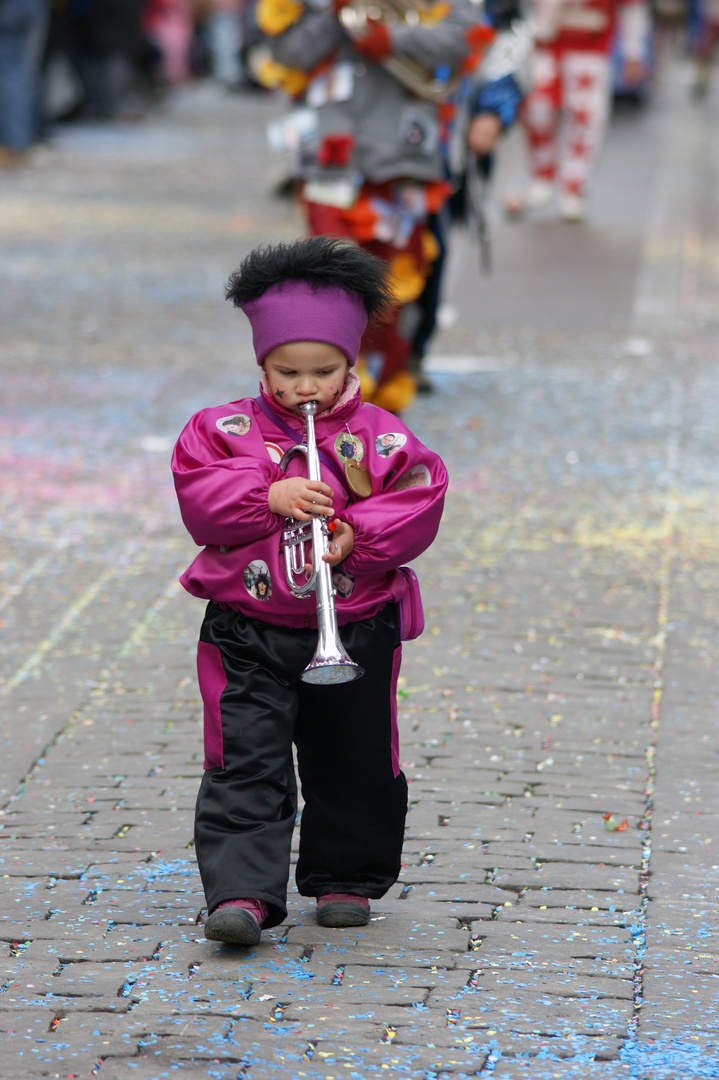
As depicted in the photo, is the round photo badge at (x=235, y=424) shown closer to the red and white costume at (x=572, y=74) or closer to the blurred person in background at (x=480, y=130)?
the blurred person in background at (x=480, y=130)

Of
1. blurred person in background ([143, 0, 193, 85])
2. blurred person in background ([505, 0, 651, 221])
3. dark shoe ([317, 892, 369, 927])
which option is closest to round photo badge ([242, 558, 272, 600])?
dark shoe ([317, 892, 369, 927])

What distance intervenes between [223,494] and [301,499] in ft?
0.48

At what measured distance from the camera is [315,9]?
645 cm

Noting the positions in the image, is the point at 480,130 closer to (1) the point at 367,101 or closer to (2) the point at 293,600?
(1) the point at 367,101

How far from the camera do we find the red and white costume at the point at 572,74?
11172mm

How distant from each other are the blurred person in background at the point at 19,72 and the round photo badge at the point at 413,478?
11490mm

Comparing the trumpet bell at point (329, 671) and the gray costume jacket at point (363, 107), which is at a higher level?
the gray costume jacket at point (363, 107)

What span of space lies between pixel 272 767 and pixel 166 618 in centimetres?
197

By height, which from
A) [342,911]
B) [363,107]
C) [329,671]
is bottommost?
[342,911]

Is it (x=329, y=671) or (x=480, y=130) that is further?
(x=480, y=130)

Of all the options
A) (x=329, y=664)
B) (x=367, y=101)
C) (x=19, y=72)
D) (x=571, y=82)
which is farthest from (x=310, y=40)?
(x=19, y=72)

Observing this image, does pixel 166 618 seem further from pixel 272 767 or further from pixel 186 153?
pixel 186 153

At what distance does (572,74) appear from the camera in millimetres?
11312

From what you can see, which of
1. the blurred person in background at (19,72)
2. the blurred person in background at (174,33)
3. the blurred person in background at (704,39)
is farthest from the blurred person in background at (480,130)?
the blurred person in background at (174,33)
